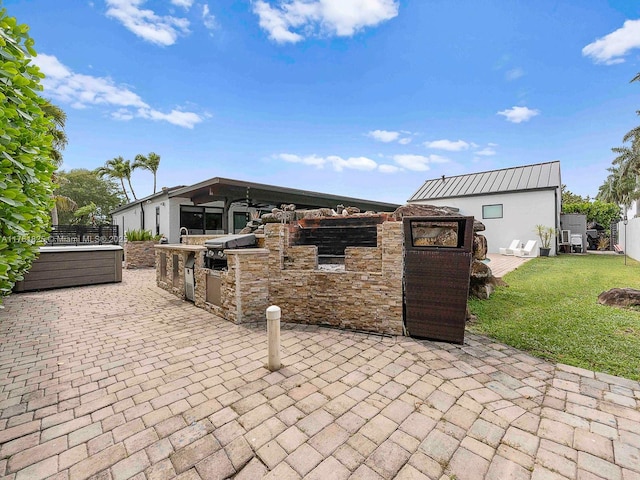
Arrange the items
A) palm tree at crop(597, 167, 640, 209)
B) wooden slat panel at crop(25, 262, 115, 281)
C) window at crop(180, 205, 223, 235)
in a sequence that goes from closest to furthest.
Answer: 1. wooden slat panel at crop(25, 262, 115, 281)
2. window at crop(180, 205, 223, 235)
3. palm tree at crop(597, 167, 640, 209)

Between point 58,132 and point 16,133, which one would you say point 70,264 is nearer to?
point 16,133

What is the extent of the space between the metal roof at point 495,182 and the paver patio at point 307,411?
1727 centimetres

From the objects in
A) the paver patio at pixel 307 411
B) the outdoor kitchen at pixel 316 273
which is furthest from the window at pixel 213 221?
the paver patio at pixel 307 411

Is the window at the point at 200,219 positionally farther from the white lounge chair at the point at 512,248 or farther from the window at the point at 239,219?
the white lounge chair at the point at 512,248

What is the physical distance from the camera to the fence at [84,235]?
15.1m

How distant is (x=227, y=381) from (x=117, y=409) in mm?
956

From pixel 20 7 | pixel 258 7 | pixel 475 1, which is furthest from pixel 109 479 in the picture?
pixel 475 1

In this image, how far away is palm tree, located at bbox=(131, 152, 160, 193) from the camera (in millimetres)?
28741

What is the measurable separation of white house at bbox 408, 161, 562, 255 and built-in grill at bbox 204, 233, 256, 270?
58.5 ft

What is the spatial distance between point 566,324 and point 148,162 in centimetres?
3484

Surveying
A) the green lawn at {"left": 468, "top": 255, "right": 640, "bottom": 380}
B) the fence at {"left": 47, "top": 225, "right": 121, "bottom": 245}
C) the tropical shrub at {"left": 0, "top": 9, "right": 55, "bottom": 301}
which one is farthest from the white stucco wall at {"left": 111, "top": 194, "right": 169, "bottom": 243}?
the green lawn at {"left": 468, "top": 255, "right": 640, "bottom": 380}

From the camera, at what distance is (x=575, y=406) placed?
2.45 m

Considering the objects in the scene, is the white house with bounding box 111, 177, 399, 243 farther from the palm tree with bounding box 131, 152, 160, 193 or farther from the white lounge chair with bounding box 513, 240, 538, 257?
the palm tree with bounding box 131, 152, 160, 193

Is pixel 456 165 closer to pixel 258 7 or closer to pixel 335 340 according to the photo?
pixel 258 7
